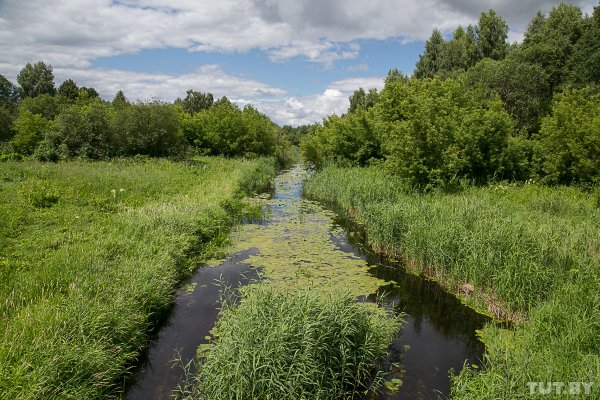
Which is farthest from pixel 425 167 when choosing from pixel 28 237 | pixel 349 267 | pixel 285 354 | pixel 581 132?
pixel 28 237

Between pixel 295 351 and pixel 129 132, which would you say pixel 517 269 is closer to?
pixel 295 351

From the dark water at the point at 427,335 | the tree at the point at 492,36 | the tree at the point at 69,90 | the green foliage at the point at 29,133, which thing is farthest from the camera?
the tree at the point at 69,90

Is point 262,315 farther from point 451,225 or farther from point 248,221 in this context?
point 248,221

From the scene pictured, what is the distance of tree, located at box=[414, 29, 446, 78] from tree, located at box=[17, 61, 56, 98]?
65116 millimetres

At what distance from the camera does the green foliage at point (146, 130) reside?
32.0m

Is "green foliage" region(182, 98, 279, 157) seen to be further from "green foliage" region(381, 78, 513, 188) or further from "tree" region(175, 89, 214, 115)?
"tree" region(175, 89, 214, 115)

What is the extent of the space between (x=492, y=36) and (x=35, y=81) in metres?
75.6

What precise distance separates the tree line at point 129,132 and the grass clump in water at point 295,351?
26662 mm

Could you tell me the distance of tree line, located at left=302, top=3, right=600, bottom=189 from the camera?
61.9 feet

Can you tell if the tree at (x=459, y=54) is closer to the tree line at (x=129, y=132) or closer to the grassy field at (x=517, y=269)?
the tree line at (x=129, y=132)

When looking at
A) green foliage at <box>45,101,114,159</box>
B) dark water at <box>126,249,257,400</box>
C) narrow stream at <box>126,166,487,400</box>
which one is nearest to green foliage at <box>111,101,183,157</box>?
green foliage at <box>45,101,114,159</box>

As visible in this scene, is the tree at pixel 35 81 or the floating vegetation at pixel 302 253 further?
the tree at pixel 35 81

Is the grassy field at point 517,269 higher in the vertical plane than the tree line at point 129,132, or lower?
lower

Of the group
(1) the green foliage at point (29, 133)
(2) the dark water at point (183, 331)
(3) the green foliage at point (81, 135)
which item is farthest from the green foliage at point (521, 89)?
(1) the green foliage at point (29, 133)
